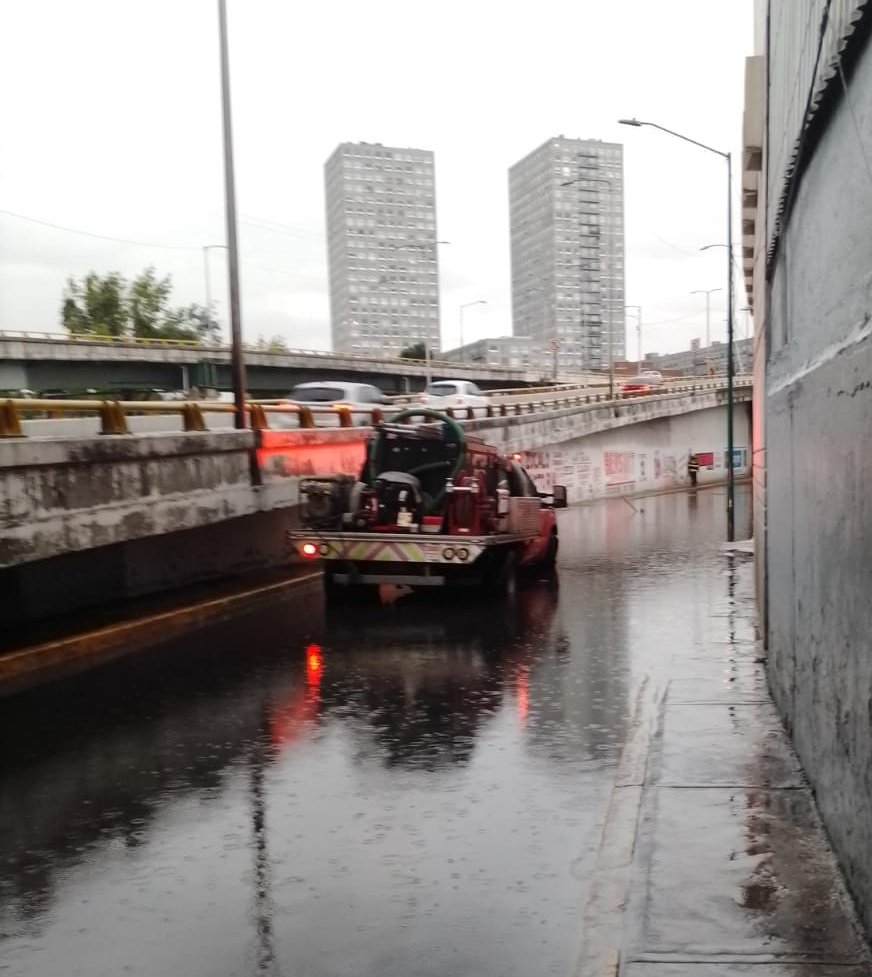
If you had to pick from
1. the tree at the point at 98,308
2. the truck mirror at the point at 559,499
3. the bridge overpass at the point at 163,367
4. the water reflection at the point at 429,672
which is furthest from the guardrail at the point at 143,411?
the tree at the point at 98,308

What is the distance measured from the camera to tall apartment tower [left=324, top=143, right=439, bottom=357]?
439ft

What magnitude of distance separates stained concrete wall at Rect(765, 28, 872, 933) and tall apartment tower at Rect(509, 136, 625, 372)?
4772 inches

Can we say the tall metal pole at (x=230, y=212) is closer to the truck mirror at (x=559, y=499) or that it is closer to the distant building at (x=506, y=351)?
the truck mirror at (x=559, y=499)

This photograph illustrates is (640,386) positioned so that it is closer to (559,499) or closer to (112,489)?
(559,499)

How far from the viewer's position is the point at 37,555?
34.6 feet

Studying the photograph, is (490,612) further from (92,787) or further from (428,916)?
(428,916)

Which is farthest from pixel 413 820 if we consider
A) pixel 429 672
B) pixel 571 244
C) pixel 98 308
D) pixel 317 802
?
pixel 571 244

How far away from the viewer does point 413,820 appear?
5.77 metres

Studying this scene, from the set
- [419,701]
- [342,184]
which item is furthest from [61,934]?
[342,184]

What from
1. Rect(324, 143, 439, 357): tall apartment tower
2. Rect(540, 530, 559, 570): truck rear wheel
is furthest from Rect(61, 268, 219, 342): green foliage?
Rect(540, 530, 559, 570): truck rear wheel

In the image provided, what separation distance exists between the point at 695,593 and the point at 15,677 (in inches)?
389

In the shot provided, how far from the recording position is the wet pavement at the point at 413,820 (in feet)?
13.6

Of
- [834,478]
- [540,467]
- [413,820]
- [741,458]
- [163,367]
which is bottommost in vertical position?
[413,820]

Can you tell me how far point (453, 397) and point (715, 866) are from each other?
1412 inches
